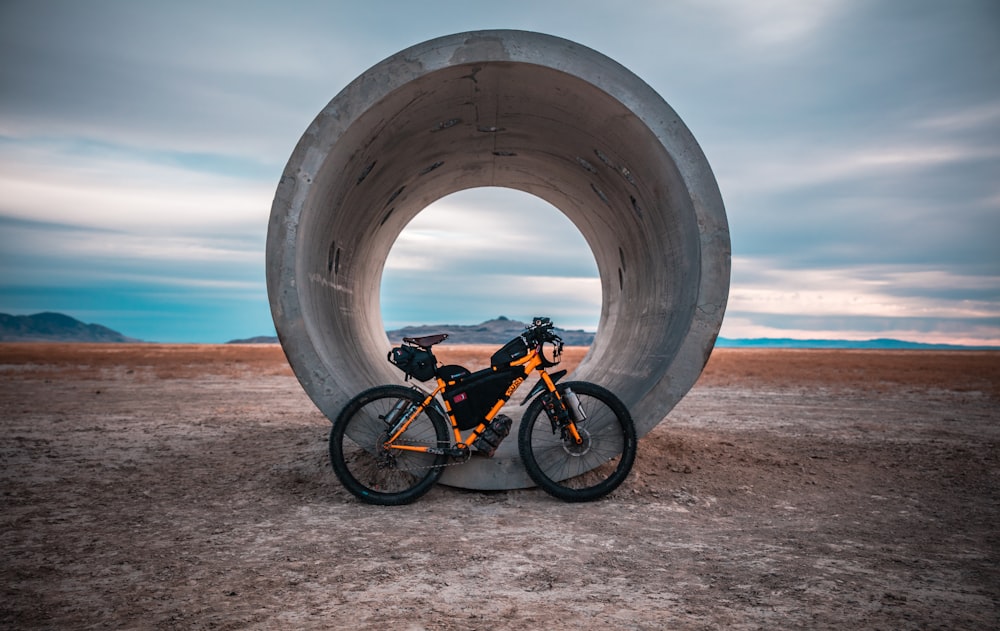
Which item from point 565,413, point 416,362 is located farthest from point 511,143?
point 565,413

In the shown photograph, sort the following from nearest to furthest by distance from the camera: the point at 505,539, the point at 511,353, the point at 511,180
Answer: the point at 505,539
the point at 511,353
the point at 511,180

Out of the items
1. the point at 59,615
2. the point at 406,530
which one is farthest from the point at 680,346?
the point at 59,615

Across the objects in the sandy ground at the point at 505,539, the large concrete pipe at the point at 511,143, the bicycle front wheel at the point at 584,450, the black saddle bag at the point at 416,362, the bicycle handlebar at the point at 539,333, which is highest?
the large concrete pipe at the point at 511,143

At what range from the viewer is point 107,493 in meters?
6.82

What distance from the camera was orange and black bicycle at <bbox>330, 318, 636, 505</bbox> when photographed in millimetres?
6488

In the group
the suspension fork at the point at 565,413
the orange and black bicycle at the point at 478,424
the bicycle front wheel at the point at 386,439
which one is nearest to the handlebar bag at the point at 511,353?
the orange and black bicycle at the point at 478,424

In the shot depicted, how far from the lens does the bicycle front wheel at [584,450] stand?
6.50m

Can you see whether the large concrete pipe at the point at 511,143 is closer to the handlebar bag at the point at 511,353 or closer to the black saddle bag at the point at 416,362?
the black saddle bag at the point at 416,362

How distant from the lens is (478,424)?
6656mm

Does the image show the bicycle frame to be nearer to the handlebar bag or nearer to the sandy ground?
the handlebar bag

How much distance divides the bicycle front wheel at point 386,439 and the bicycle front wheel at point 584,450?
83 cm

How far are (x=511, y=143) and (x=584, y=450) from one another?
4.17 metres

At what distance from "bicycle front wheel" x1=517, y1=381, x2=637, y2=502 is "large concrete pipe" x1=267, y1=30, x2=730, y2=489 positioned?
0.24 meters

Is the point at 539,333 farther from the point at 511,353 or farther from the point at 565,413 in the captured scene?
the point at 565,413
